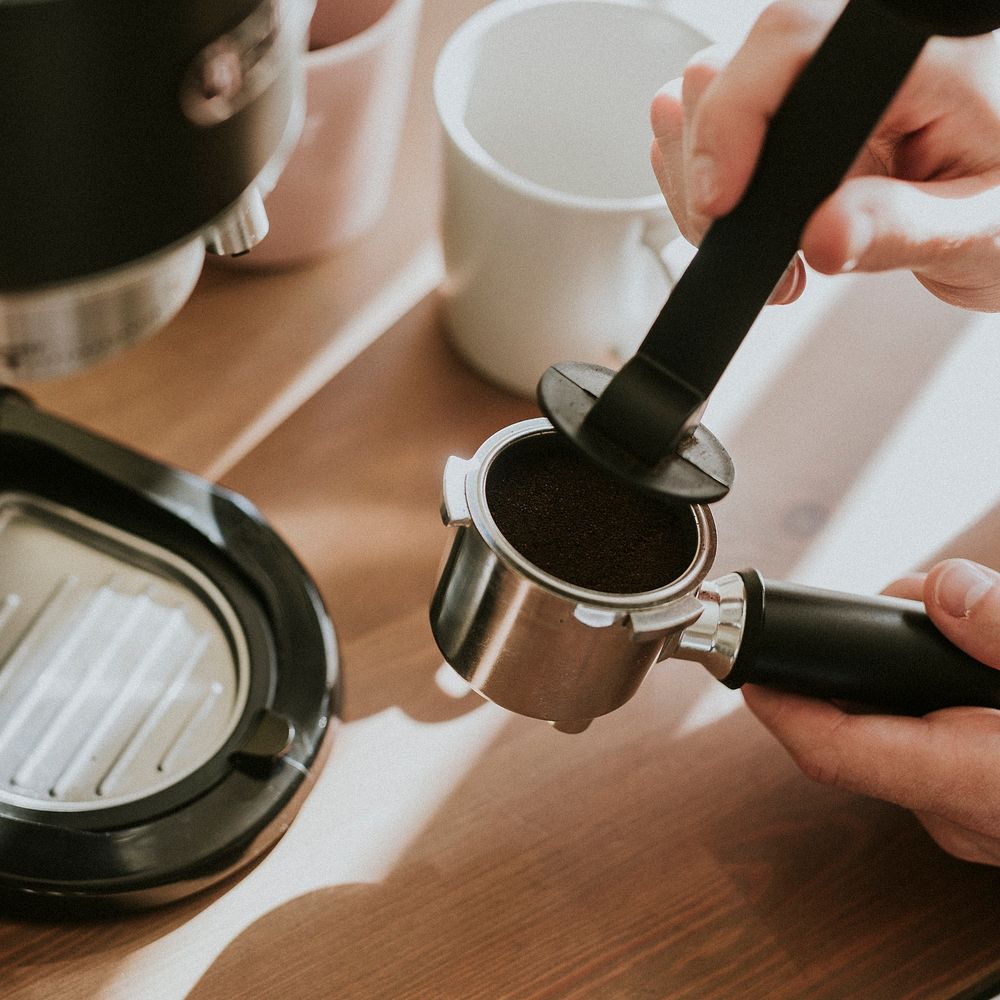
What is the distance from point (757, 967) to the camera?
0.49m

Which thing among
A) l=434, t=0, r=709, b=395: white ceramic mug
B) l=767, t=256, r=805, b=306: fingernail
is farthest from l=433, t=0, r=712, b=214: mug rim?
l=767, t=256, r=805, b=306: fingernail

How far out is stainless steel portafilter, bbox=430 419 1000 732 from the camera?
0.35m

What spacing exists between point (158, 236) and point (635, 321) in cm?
35

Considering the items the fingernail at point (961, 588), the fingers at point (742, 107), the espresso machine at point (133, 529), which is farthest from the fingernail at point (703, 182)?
the fingernail at point (961, 588)

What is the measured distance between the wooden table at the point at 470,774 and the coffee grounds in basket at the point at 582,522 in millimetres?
196

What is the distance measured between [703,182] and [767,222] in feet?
0.07

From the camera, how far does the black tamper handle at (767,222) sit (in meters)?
0.29

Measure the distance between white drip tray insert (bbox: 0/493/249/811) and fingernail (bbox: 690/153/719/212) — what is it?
0.29 metres

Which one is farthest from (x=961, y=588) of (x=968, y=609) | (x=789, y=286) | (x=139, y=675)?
(x=139, y=675)

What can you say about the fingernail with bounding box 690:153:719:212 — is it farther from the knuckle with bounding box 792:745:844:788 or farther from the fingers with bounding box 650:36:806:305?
the knuckle with bounding box 792:745:844:788

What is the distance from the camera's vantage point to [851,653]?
0.45 metres

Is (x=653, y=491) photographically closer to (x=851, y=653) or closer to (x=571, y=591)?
(x=571, y=591)

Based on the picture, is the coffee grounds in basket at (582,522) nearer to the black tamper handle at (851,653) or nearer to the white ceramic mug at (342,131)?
the black tamper handle at (851,653)

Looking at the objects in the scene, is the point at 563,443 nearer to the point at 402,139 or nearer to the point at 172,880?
the point at 172,880
